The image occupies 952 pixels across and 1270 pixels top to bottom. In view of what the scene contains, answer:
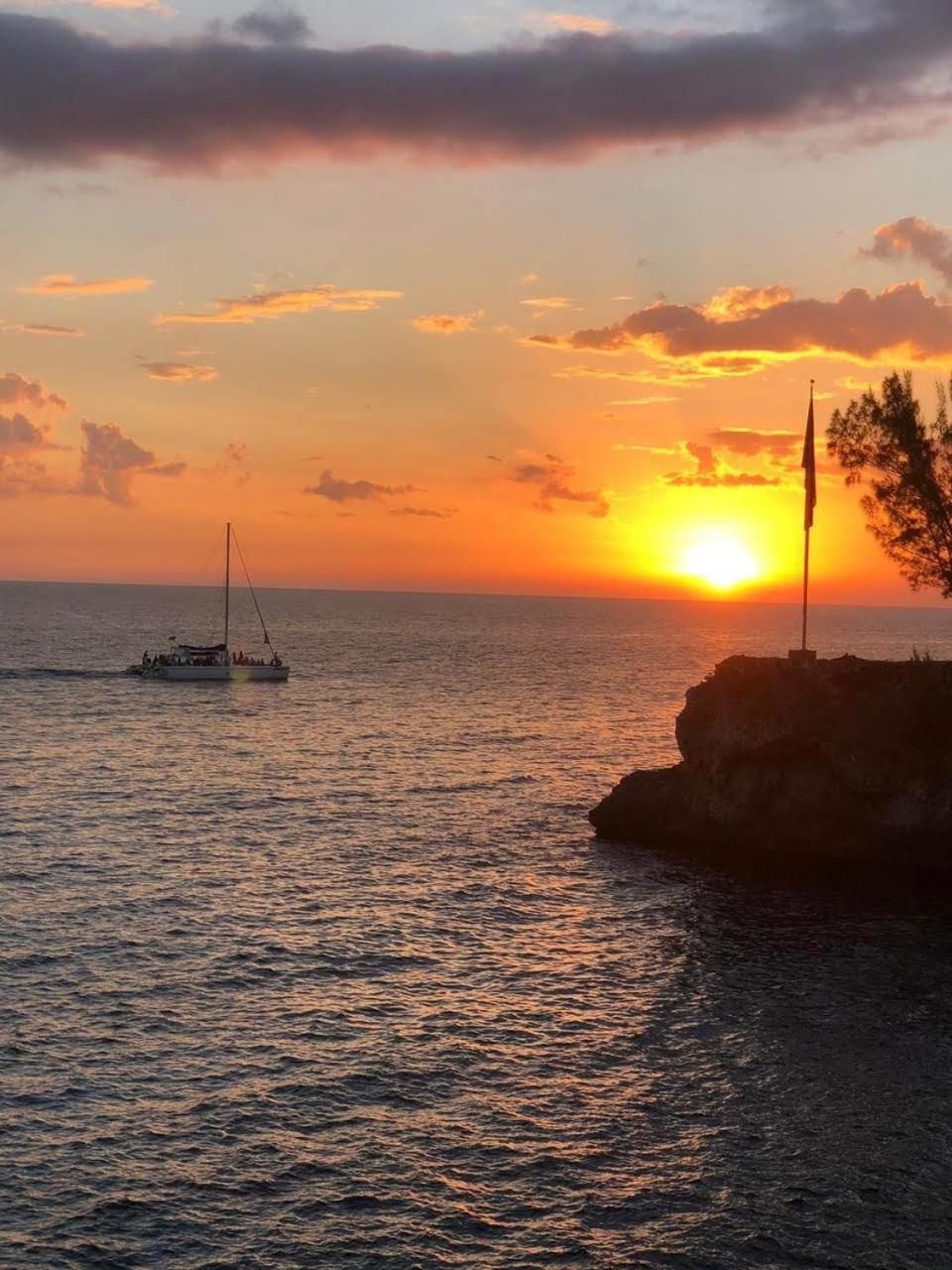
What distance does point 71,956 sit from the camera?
40.1 meters

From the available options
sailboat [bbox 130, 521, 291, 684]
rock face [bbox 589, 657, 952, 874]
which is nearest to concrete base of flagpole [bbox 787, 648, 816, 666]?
rock face [bbox 589, 657, 952, 874]

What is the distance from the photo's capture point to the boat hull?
13800 cm

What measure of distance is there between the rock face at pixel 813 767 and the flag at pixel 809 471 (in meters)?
7.27

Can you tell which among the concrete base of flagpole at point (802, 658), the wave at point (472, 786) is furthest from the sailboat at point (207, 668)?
the concrete base of flagpole at point (802, 658)

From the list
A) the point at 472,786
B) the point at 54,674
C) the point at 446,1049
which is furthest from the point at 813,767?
the point at 54,674

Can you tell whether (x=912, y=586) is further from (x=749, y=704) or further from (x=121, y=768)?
(x=121, y=768)

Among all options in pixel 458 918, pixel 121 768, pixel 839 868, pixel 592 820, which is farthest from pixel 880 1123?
pixel 121 768

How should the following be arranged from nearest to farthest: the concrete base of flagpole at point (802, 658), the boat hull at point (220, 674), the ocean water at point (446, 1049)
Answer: the ocean water at point (446, 1049) < the concrete base of flagpole at point (802, 658) < the boat hull at point (220, 674)

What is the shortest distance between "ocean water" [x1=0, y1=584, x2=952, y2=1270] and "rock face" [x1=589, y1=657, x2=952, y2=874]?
388 centimetres

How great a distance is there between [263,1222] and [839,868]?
33845 millimetres

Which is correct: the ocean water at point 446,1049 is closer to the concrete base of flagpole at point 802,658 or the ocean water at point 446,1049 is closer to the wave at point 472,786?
the wave at point 472,786

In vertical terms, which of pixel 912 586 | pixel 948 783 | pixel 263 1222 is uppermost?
pixel 912 586

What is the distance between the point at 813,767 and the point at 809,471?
1377 centimetres

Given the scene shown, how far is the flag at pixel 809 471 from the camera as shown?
2259 inches
